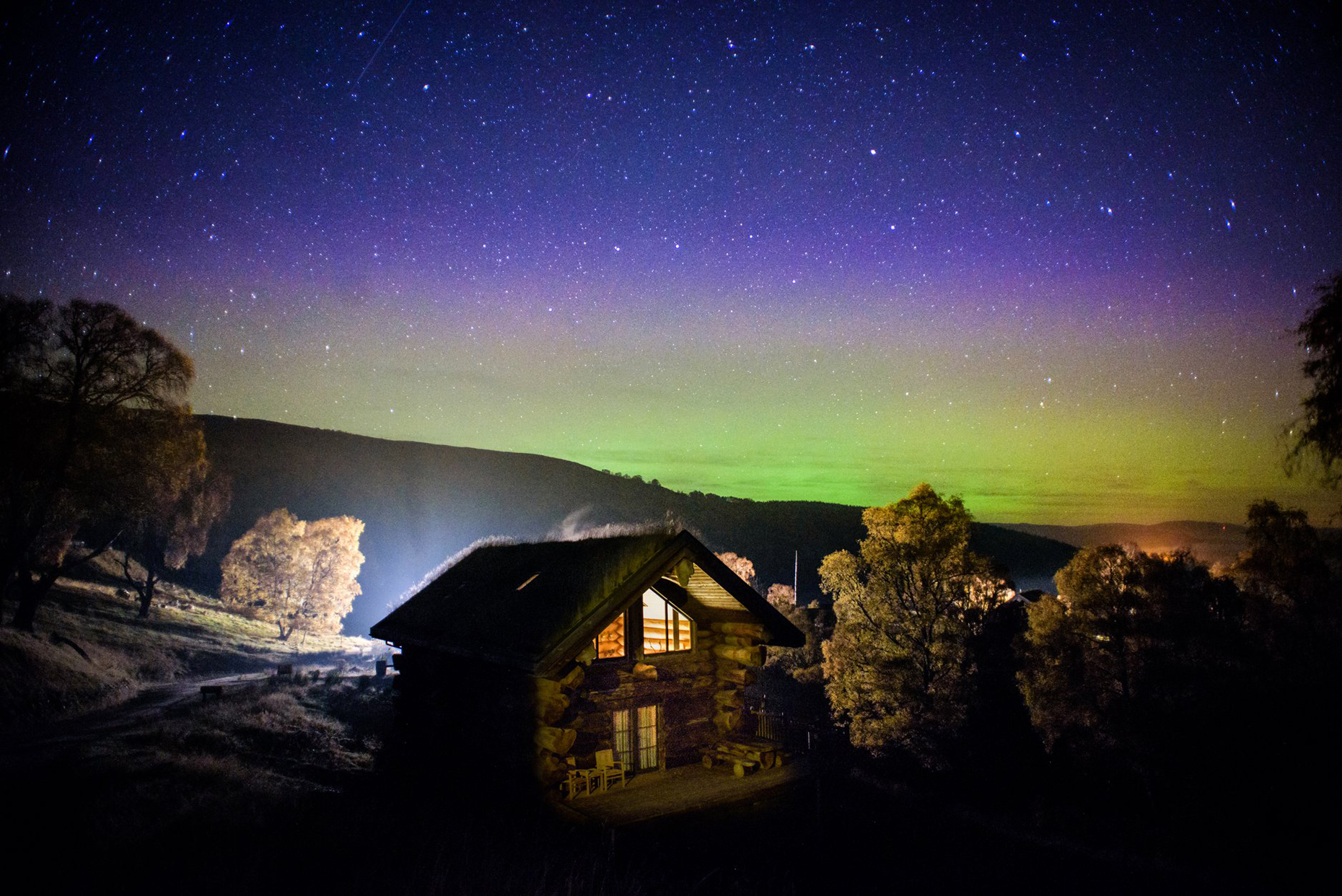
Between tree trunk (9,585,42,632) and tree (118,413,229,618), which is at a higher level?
tree (118,413,229,618)

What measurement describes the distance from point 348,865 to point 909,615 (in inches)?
844

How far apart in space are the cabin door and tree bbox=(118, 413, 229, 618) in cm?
2372

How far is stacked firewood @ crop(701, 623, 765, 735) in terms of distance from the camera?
1445 cm

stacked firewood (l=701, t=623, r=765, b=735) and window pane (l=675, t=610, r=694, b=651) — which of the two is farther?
window pane (l=675, t=610, r=694, b=651)

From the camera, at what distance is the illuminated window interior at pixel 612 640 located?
45.5ft

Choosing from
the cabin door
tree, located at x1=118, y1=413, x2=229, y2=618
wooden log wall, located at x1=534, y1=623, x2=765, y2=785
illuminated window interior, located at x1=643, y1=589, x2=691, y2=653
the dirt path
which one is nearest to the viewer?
wooden log wall, located at x1=534, y1=623, x2=765, y2=785

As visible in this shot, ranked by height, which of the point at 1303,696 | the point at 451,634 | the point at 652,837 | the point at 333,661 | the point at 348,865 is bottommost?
the point at 333,661

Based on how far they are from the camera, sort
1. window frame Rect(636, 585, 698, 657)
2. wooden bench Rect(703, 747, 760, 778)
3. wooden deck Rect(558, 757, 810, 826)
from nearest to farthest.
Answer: wooden deck Rect(558, 757, 810, 826) → wooden bench Rect(703, 747, 760, 778) → window frame Rect(636, 585, 698, 657)

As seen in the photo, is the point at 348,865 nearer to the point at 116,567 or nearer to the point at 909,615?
the point at 909,615

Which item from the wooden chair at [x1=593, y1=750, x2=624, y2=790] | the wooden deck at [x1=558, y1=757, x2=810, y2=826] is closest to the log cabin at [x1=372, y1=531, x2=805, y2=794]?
the wooden chair at [x1=593, y1=750, x2=624, y2=790]

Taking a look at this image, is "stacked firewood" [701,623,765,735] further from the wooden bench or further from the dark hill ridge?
the dark hill ridge

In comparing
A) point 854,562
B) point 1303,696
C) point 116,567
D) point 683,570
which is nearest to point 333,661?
point 116,567

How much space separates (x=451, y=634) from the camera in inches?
532

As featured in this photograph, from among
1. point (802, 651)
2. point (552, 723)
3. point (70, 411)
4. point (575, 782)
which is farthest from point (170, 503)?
point (802, 651)
